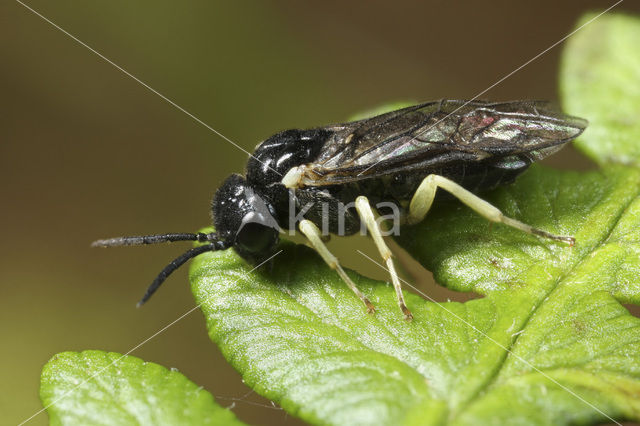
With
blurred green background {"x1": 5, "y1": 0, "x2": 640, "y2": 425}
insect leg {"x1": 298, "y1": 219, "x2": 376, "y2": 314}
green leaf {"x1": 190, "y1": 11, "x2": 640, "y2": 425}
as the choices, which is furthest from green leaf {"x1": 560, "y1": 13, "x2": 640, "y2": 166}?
insect leg {"x1": 298, "y1": 219, "x2": 376, "y2": 314}

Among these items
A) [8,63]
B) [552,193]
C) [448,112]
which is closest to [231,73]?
[8,63]

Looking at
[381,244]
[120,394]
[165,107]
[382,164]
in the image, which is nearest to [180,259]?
[120,394]

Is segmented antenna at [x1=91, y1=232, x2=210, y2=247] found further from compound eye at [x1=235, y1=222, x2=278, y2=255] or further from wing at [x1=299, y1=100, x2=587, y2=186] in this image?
wing at [x1=299, y1=100, x2=587, y2=186]

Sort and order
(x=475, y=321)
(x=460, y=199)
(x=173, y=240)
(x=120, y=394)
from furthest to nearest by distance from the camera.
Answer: (x=460, y=199)
(x=173, y=240)
(x=475, y=321)
(x=120, y=394)

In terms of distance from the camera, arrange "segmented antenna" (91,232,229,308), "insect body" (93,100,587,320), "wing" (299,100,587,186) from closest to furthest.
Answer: "segmented antenna" (91,232,229,308), "insect body" (93,100,587,320), "wing" (299,100,587,186)

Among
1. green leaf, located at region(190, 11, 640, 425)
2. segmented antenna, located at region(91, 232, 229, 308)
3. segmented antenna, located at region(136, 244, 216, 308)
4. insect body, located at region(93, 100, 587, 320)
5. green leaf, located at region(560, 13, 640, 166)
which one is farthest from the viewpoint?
green leaf, located at region(560, 13, 640, 166)

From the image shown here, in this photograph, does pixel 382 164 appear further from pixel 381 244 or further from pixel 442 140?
pixel 381 244
